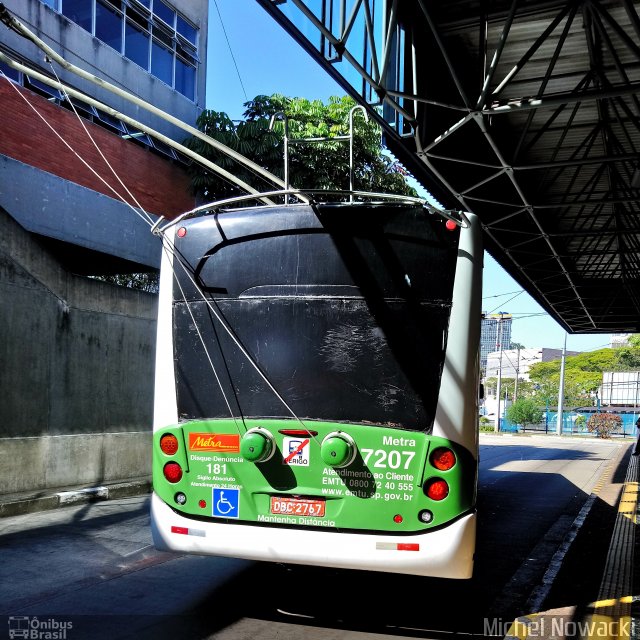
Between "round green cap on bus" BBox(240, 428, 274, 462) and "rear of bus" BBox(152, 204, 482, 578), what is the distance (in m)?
0.01

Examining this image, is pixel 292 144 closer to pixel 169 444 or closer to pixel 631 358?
pixel 169 444

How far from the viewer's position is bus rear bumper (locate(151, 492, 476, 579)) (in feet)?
14.8

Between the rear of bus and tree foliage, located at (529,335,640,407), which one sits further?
tree foliage, located at (529,335,640,407)

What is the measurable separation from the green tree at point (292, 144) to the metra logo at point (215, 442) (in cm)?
1174

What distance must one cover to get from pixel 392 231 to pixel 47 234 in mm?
9492

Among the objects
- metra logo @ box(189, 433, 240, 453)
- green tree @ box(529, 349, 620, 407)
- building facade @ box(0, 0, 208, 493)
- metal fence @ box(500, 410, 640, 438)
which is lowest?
metal fence @ box(500, 410, 640, 438)

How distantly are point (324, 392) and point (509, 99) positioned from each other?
20.5ft

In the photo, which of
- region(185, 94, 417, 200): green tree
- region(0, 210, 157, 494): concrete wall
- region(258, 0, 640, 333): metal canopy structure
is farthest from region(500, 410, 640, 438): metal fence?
region(0, 210, 157, 494): concrete wall

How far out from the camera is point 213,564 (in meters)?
6.65

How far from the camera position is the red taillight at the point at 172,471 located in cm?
511

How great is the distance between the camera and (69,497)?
9305 mm

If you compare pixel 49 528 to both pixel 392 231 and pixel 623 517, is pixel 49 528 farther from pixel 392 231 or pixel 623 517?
pixel 623 517

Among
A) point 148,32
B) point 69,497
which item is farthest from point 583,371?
point 69,497

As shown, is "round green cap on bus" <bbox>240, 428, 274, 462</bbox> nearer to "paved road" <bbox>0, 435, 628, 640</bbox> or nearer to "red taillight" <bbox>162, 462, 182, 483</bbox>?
"red taillight" <bbox>162, 462, 182, 483</bbox>
